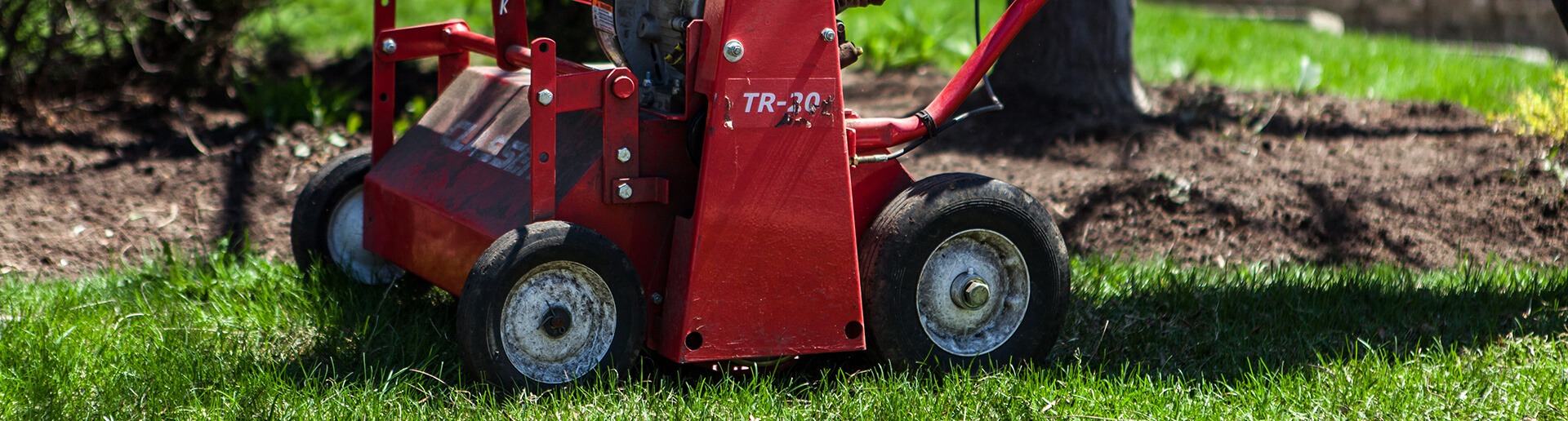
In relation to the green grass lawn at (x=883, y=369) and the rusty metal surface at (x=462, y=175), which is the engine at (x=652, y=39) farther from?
the green grass lawn at (x=883, y=369)

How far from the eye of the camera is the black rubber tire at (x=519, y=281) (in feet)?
9.07

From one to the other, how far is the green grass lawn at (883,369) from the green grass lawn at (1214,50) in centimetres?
278

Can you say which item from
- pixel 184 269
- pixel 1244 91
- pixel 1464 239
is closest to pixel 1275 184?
pixel 1464 239

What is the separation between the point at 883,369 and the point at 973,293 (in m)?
0.27

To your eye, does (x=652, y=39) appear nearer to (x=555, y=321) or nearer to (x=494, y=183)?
(x=494, y=183)

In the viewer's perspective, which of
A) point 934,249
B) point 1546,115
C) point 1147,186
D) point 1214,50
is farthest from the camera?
point 1214,50

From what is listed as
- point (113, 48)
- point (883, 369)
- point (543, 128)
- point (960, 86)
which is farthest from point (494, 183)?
point (113, 48)

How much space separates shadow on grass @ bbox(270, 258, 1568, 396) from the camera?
3199 millimetres

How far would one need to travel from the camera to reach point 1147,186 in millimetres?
4832

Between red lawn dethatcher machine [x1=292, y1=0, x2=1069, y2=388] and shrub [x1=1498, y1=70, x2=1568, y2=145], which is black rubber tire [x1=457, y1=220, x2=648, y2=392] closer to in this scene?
red lawn dethatcher machine [x1=292, y1=0, x2=1069, y2=388]

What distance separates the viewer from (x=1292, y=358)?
3.40 m

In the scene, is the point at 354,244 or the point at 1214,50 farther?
the point at 1214,50

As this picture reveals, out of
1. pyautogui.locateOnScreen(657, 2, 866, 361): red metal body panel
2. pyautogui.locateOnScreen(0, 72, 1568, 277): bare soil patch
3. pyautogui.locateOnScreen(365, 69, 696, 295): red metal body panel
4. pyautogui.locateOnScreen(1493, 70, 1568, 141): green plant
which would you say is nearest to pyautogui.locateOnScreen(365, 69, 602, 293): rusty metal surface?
pyautogui.locateOnScreen(365, 69, 696, 295): red metal body panel

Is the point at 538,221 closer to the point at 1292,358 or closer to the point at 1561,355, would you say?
the point at 1292,358
